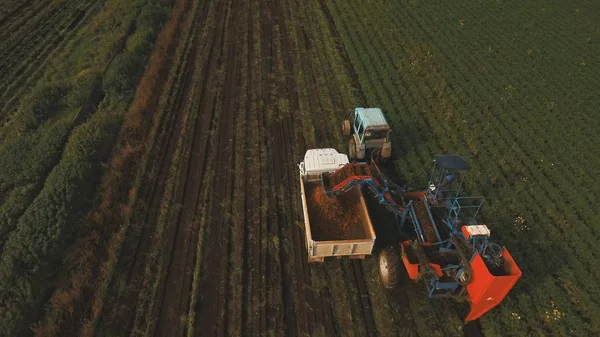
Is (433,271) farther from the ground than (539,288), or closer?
farther from the ground

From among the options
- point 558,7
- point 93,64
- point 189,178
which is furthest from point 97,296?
point 558,7

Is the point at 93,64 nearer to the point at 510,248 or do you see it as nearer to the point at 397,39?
the point at 397,39

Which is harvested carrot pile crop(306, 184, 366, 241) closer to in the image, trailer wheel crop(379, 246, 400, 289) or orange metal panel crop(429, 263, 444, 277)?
trailer wheel crop(379, 246, 400, 289)

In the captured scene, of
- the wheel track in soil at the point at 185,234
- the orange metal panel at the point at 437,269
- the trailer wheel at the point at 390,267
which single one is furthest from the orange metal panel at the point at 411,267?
the wheel track in soil at the point at 185,234

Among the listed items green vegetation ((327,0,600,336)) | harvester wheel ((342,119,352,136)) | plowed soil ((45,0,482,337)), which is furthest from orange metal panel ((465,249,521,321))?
harvester wheel ((342,119,352,136))

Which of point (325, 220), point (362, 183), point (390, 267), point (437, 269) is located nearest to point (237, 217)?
point (325, 220)

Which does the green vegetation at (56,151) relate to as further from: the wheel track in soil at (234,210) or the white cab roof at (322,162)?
the white cab roof at (322,162)
